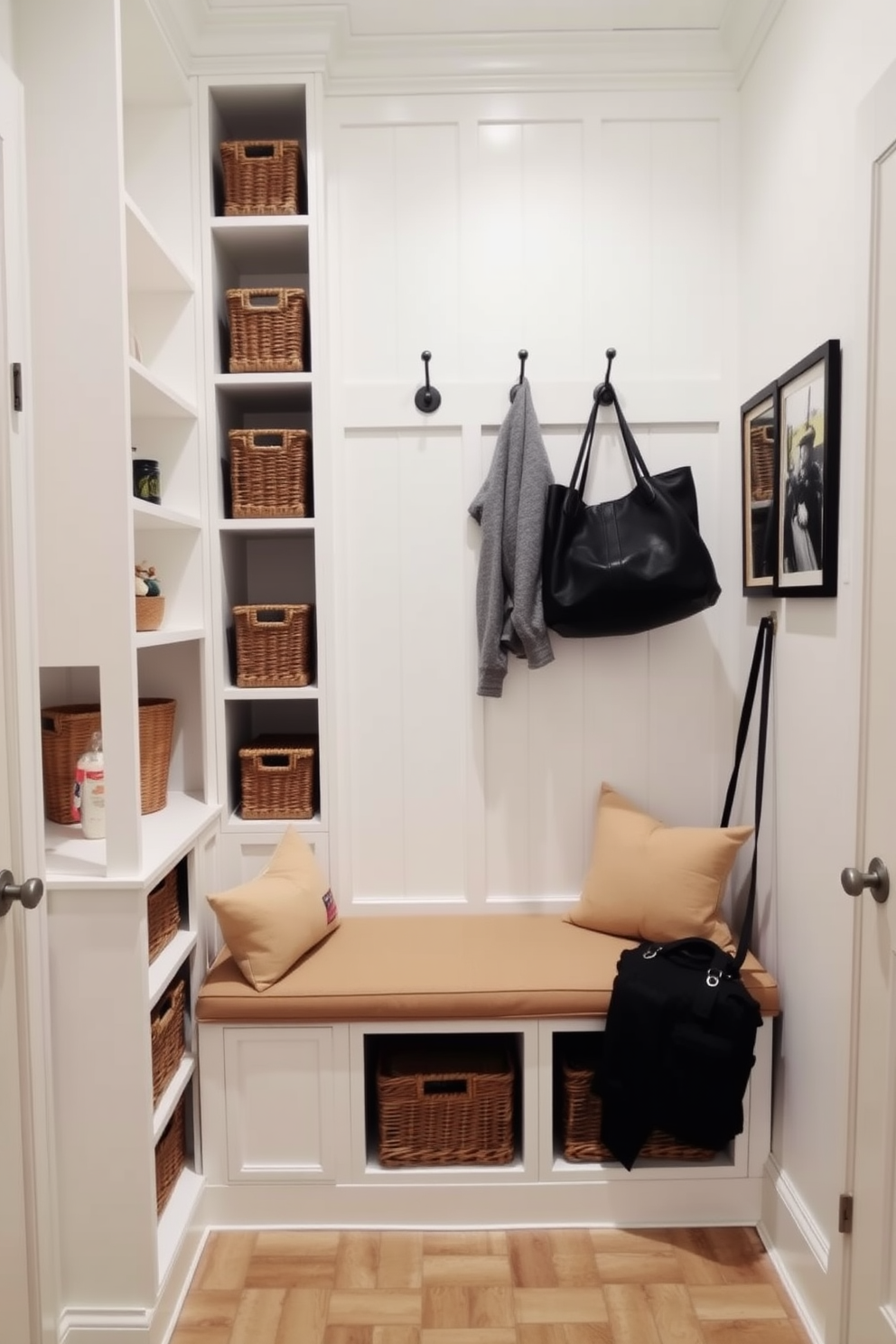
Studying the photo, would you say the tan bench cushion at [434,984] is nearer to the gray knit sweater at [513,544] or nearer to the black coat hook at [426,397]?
the gray knit sweater at [513,544]

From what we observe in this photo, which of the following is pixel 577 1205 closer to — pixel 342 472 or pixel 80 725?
pixel 80 725

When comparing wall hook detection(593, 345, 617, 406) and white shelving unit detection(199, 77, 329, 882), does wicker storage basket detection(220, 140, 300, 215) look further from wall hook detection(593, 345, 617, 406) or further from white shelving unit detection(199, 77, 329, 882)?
wall hook detection(593, 345, 617, 406)

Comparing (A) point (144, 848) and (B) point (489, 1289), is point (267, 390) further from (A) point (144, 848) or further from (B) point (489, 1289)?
(B) point (489, 1289)

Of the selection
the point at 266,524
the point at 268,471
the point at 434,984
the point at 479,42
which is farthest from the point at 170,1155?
the point at 479,42

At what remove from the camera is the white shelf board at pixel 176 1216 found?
169 centimetres

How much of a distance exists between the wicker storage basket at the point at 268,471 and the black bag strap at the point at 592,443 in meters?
0.71

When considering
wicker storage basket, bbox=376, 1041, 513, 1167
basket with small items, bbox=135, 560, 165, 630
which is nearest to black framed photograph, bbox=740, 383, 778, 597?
wicker storage basket, bbox=376, 1041, 513, 1167

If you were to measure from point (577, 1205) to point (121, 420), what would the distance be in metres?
1.97

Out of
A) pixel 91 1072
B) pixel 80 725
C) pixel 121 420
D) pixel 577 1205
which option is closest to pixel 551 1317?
pixel 577 1205

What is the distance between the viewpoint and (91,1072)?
1606mm

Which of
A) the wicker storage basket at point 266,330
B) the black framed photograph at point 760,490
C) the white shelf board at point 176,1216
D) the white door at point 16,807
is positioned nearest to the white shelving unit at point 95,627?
the white shelf board at point 176,1216

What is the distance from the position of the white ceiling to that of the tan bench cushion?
7.25 feet

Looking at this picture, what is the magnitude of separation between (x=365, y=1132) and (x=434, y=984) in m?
0.39

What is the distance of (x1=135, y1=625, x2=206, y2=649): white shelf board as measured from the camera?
169 centimetres
